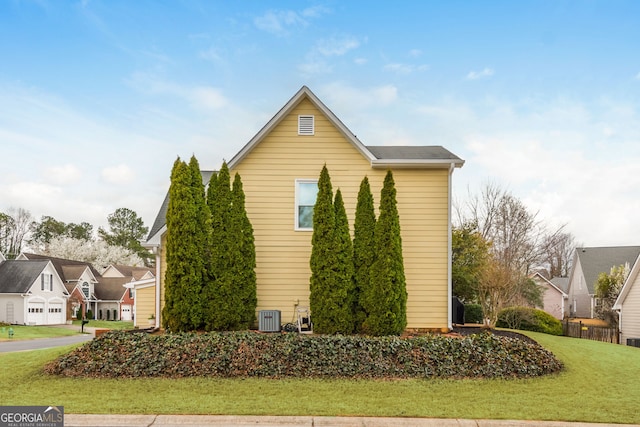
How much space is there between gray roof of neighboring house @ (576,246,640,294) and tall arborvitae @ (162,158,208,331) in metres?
35.8

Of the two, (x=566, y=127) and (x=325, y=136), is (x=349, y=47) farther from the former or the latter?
(x=566, y=127)

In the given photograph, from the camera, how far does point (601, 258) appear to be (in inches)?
1624

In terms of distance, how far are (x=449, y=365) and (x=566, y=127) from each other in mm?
12386

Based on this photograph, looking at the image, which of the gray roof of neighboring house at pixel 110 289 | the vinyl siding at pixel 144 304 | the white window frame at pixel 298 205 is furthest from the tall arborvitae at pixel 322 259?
the gray roof of neighboring house at pixel 110 289

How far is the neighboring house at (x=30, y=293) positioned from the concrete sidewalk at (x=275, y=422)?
128ft

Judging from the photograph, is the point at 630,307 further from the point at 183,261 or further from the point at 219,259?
the point at 183,261

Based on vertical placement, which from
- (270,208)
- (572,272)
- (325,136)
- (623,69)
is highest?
(623,69)

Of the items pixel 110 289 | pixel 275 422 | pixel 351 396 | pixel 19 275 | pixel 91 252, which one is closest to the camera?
pixel 275 422

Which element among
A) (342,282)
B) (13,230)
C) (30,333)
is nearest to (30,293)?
(30,333)

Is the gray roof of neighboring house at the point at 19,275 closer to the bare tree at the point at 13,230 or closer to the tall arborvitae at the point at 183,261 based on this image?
the bare tree at the point at 13,230

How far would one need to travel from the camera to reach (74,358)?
10.8 metres

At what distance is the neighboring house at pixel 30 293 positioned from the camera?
1608 inches

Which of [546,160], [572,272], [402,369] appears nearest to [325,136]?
[402,369]

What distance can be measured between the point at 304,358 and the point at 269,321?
110 inches
